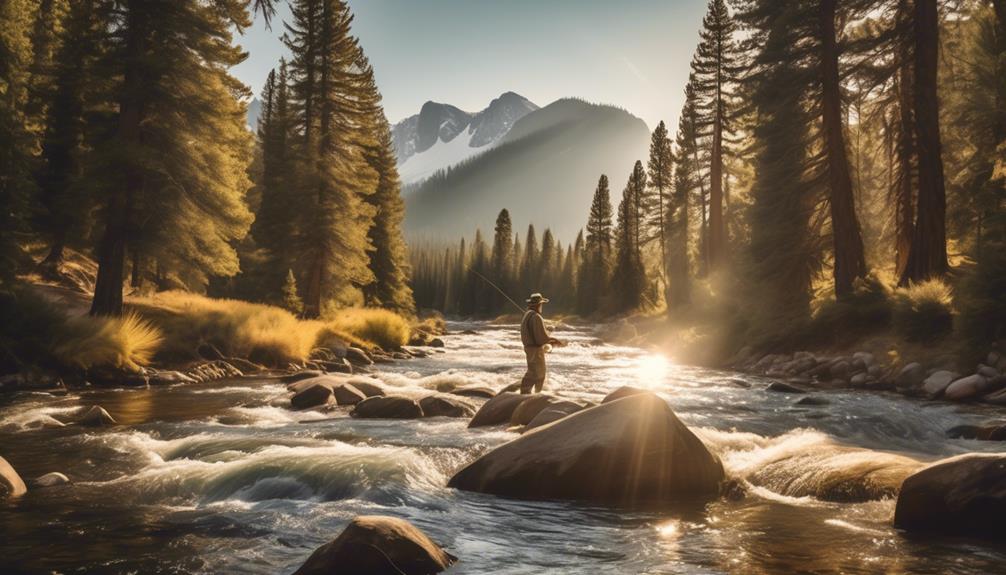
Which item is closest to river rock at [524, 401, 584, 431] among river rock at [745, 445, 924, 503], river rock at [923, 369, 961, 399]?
river rock at [745, 445, 924, 503]

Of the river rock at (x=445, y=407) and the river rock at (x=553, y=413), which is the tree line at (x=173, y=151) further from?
the river rock at (x=553, y=413)

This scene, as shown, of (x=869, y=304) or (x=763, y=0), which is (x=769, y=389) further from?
(x=763, y=0)

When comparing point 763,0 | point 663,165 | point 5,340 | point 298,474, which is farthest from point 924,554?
point 663,165

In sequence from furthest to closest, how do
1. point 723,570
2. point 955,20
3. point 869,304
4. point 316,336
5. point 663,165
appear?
point 663,165 < point 316,336 < point 955,20 < point 869,304 < point 723,570

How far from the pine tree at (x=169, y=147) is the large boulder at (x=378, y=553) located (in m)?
15.3

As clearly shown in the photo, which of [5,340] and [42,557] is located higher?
[5,340]

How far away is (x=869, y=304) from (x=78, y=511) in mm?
17708

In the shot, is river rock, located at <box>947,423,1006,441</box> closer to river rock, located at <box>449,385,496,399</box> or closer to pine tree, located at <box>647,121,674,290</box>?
river rock, located at <box>449,385,496,399</box>

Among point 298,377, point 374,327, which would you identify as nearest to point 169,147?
point 298,377

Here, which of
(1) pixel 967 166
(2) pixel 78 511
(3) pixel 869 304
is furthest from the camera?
(1) pixel 967 166

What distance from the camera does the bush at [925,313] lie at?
580 inches

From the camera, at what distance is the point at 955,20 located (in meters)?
19.1

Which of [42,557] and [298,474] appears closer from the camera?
[42,557]

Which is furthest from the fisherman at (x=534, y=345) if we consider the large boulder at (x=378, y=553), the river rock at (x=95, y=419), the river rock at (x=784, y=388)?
the large boulder at (x=378, y=553)
